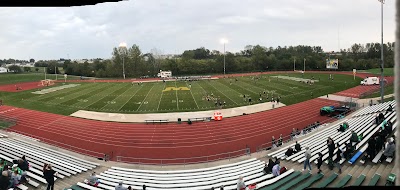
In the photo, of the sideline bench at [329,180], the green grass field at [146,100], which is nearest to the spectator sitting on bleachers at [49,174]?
the sideline bench at [329,180]

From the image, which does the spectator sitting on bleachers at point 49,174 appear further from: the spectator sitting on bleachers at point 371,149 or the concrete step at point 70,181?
the spectator sitting on bleachers at point 371,149

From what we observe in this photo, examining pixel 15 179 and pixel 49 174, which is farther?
pixel 15 179

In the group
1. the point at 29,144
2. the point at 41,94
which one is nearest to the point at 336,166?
the point at 29,144

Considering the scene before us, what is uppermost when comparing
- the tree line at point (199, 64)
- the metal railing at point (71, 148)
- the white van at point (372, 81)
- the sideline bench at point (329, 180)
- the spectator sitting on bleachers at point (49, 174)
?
the tree line at point (199, 64)

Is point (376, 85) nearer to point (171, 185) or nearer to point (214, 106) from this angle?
point (214, 106)

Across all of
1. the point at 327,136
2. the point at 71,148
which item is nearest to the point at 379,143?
the point at 327,136

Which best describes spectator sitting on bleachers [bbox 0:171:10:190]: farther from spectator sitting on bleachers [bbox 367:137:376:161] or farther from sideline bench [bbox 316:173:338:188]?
spectator sitting on bleachers [bbox 367:137:376:161]

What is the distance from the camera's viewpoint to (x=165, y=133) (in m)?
26.7

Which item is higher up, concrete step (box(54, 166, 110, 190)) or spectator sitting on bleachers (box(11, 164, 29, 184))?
spectator sitting on bleachers (box(11, 164, 29, 184))

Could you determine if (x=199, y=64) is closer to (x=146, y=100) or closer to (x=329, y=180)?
(x=146, y=100)

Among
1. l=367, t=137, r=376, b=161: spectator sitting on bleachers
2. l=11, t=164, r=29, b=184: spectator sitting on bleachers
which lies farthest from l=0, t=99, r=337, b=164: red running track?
l=367, t=137, r=376, b=161: spectator sitting on bleachers

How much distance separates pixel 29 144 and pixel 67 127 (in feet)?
28.4

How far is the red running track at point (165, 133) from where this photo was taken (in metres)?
22.5

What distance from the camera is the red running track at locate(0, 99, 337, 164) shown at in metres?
22.5
